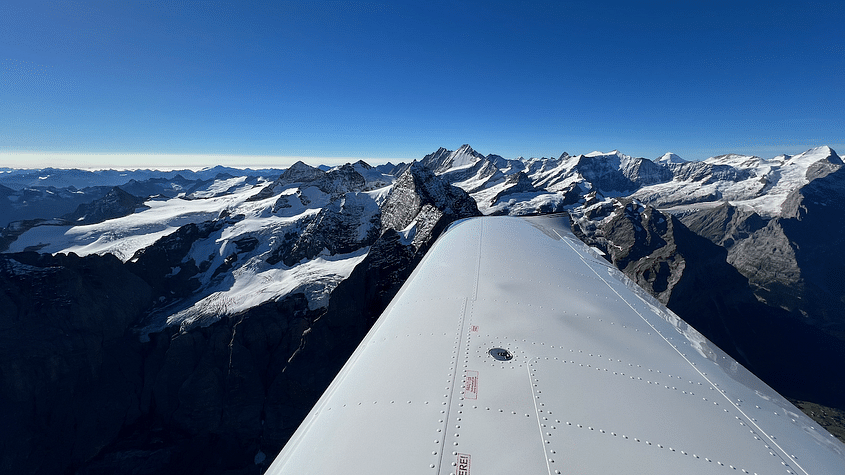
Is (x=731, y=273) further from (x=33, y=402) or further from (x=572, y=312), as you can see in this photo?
(x=33, y=402)

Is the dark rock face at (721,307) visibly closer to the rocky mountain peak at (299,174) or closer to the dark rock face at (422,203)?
the dark rock face at (422,203)

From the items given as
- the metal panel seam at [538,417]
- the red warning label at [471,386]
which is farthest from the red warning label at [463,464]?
the red warning label at [471,386]

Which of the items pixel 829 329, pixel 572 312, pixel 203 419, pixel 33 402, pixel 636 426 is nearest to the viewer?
pixel 636 426

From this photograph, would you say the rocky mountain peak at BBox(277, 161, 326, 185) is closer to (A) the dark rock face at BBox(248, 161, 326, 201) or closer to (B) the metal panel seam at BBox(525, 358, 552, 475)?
(A) the dark rock face at BBox(248, 161, 326, 201)

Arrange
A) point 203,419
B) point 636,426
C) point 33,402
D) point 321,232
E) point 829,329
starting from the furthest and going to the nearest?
1. point 829,329
2. point 321,232
3. point 203,419
4. point 33,402
5. point 636,426

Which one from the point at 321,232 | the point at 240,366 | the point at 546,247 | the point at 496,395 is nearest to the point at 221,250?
A: the point at 321,232

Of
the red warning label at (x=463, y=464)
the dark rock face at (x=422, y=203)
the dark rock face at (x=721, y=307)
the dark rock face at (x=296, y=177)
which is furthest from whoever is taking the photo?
the dark rock face at (x=296, y=177)
